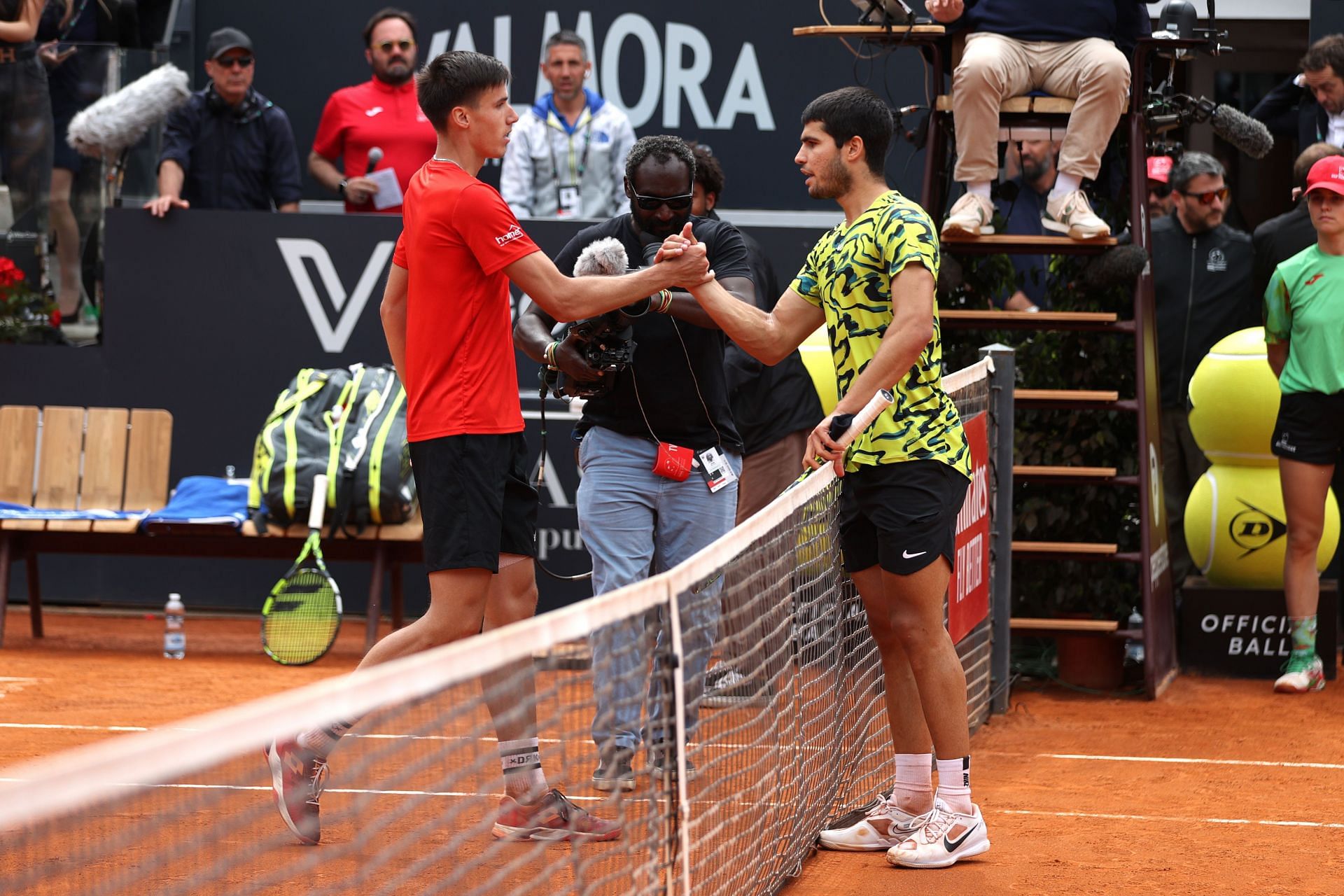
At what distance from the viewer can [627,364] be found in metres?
5.19

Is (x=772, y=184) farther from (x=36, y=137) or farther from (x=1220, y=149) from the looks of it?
(x=36, y=137)

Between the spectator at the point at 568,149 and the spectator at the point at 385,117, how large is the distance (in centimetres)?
64

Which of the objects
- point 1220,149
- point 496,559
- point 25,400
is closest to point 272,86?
point 25,400

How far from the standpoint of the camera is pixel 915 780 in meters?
4.89

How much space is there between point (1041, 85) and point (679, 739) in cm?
480

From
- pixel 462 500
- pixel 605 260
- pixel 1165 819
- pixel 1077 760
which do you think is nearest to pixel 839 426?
pixel 605 260

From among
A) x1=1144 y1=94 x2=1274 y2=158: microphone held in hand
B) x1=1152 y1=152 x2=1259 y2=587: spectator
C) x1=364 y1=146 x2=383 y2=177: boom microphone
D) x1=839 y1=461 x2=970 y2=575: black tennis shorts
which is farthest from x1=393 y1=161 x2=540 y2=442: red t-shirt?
x1=1152 y1=152 x2=1259 y2=587: spectator

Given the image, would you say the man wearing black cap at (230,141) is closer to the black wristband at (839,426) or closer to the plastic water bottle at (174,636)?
the plastic water bottle at (174,636)

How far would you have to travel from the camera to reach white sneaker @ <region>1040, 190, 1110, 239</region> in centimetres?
729

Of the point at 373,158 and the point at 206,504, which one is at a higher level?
the point at 373,158

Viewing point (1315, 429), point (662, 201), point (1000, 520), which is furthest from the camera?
point (1315, 429)

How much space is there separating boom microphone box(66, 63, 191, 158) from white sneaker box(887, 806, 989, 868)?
7037mm

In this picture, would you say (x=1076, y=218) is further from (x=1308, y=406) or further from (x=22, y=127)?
(x=22, y=127)

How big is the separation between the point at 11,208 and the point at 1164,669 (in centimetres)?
699
